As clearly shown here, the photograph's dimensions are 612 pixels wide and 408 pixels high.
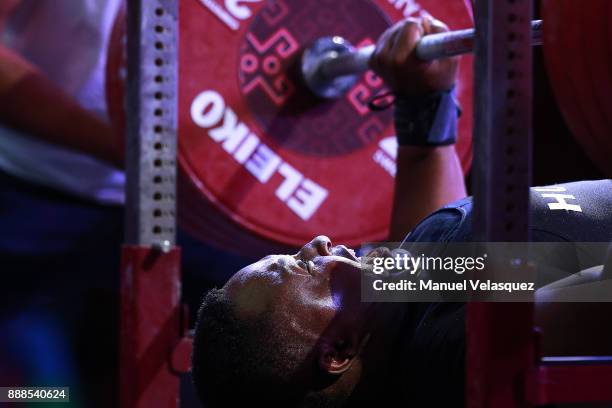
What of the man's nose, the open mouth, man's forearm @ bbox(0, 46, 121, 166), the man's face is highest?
man's forearm @ bbox(0, 46, 121, 166)

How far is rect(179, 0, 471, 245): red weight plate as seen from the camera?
2.21 meters

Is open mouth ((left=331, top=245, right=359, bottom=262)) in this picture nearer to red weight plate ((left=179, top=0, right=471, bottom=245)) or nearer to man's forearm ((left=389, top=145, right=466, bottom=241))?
man's forearm ((left=389, top=145, right=466, bottom=241))

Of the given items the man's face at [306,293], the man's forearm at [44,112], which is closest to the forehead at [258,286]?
the man's face at [306,293]

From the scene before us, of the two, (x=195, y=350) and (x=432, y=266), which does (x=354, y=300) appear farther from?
(x=195, y=350)

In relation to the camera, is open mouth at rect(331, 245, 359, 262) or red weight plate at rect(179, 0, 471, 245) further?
red weight plate at rect(179, 0, 471, 245)

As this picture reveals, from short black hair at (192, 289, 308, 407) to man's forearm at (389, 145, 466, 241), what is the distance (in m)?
0.64

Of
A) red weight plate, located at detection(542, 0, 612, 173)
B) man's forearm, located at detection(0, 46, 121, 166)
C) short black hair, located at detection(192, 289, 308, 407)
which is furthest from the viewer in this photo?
man's forearm, located at detection(0, 46, 121, 166)

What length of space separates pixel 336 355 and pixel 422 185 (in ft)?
2.19

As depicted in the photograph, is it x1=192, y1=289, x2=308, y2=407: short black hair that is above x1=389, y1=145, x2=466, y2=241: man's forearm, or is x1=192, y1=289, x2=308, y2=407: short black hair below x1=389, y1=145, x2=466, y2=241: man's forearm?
below

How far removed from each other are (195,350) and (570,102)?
2.27 ft

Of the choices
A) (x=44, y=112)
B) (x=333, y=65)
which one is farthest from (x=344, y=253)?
(x=44, y=112)

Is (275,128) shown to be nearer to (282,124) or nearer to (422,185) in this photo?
(282,124)

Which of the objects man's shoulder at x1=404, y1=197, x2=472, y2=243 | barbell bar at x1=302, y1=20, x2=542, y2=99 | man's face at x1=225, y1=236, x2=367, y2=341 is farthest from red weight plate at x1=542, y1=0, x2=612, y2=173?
barbell bar at x1=302, y1=20, x2=542, y2=99

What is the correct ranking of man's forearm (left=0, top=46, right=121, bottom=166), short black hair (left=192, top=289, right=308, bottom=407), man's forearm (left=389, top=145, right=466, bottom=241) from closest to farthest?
1. short black hair (left=192, top=289, right=308, bottom=407)
2. man's forearm (left=389, top=145, right=466, bottom=241)
3. man's forearm (left=0, top=46, right=121, bottom=166)
